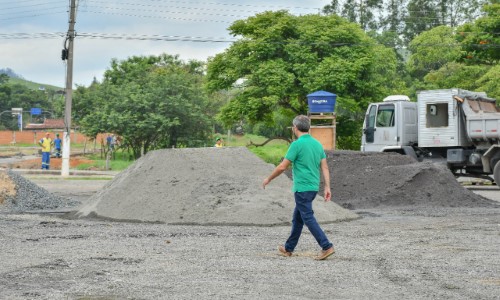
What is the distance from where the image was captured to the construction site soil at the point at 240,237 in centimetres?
855

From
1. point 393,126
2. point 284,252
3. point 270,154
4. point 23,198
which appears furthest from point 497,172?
point 270,154

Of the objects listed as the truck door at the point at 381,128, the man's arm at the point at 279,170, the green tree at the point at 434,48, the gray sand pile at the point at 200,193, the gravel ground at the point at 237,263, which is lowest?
the gravel ground at the point at 237,263

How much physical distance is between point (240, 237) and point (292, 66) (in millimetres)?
37943

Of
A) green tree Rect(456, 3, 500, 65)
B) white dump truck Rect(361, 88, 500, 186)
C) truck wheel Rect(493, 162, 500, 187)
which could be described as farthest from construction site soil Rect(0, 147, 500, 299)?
green tree Rect(456, 3, 500, 65)

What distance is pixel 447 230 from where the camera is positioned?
51.4ft

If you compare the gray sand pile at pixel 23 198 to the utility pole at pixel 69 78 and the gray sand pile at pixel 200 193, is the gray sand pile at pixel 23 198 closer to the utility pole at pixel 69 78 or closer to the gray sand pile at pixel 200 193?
the gray sand pile at pixel 200 193

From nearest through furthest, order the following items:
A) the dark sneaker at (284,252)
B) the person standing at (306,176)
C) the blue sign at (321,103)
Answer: the person standing at (306,176), the dark sneaker at (284,252), the blue sign at (321,103)

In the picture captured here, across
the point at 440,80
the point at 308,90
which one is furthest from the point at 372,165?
the point at 440,80

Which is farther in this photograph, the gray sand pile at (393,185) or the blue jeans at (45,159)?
the blue jeans at (45,159)

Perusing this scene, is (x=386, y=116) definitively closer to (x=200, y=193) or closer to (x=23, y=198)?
(x=23, y=198)

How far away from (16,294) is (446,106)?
24.4 metres

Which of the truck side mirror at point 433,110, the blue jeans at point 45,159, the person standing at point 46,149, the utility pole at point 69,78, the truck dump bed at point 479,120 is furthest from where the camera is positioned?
the blue jeans at point 45,159

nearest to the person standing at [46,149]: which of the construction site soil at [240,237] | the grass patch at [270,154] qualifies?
the grass patch at [270,154]

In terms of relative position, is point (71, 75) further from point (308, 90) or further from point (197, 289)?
point (197, 289)
